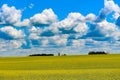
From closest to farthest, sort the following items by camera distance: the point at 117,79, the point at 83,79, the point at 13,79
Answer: the point at 117,79, the point at 83,79, the point at 13,79

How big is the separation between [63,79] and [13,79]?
21.6 ft

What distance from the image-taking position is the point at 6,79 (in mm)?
38625

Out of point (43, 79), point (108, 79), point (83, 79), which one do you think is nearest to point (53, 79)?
point (43, 79)

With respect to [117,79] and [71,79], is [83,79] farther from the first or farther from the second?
[117,79]

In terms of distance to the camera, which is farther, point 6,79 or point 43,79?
point 6,79

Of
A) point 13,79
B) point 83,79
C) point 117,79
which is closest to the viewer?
point 117,79

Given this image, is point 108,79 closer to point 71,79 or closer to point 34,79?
point 71,79

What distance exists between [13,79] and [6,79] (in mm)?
1194

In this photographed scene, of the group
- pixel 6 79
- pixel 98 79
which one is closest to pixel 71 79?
pixel 98 79

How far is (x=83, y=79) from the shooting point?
34.8 m

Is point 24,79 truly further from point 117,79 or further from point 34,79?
point 117,79

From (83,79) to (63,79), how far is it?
7.16ft

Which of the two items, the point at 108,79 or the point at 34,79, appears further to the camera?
the point at 34,79

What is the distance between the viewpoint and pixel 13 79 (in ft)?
124
